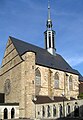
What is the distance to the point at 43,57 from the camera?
54.1m

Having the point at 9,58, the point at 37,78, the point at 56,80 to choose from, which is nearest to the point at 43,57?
the point at 56,80

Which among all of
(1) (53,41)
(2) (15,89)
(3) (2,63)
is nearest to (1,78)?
(3) (2,63)

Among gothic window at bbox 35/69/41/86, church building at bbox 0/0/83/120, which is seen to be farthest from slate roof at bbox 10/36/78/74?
gothic window at bbox 35/69/41/86

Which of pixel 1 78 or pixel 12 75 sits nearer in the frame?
pixel 12 75

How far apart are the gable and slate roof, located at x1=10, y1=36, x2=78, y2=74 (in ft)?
3.02

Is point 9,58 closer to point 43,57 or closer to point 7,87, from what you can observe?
point 7,87

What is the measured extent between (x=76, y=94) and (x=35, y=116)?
17927mm

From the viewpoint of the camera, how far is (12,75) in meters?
50.2

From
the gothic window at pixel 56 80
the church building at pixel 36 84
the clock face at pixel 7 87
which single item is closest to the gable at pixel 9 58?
the church building at pixel 36 84

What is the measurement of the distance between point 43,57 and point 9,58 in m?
7.15

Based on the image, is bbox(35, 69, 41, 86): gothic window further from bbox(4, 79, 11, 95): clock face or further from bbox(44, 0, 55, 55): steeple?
bbox(44, 0, 55, 55): steeple

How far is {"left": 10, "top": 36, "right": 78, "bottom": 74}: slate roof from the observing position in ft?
167

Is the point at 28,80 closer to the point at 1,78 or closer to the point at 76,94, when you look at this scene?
the point at 1,78

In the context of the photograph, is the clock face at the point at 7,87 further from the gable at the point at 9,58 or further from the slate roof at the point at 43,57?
the slate roof at the point at 43,57
